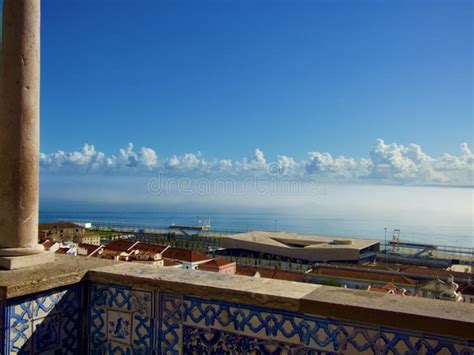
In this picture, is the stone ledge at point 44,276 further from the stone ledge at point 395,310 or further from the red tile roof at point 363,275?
the red tile roof at point 363,275

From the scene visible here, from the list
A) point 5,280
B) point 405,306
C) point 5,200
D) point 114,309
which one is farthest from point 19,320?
point 405,306

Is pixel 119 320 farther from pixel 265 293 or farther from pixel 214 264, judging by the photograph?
pixel 214 264

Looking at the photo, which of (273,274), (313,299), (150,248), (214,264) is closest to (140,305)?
(313,299)

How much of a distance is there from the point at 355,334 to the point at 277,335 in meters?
0.36

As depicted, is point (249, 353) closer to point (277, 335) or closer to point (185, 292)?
point (277, 335)

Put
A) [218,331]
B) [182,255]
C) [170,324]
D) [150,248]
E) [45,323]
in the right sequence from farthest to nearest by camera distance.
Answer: [150,248]
[182,255]
[45,323]
[170,324]
[218,331]

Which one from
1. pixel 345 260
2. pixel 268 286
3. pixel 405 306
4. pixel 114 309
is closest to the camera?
pixel 405 306

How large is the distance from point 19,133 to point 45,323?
112cm

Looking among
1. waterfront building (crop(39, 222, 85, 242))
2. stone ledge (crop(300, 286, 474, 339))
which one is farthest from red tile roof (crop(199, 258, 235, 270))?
stone ledge (crop(300, 286, 474, 339))

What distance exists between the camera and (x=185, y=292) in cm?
234

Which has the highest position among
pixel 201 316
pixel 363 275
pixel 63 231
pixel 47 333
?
pixel 201 316

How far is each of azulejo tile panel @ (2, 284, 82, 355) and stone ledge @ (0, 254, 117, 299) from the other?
0.17 ft

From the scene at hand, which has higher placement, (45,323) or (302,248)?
(45,323)

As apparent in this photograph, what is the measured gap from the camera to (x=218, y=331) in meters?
2.24
